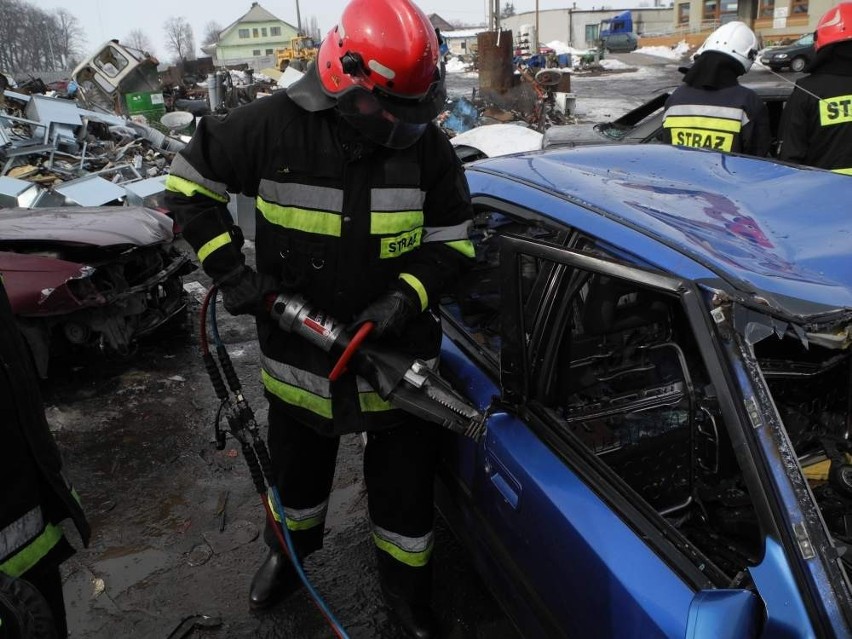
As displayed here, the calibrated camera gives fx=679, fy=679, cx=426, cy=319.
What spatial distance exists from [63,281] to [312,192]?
8.24ft

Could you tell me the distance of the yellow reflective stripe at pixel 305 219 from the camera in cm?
189

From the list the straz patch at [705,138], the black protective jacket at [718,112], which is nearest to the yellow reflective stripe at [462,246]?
the black protective jacket at [718,112]

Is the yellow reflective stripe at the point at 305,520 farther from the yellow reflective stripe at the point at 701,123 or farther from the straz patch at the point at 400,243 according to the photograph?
the yellow reflective stripe at the point at 701,123

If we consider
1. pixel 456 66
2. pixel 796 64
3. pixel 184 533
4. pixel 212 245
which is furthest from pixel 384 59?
pixel 456 66

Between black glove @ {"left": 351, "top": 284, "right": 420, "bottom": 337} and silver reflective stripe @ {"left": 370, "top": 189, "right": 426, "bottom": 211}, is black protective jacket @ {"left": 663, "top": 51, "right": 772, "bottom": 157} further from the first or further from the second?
black glove @ {"left": 351, "top": 284, "right": 420, "bottom": 337}

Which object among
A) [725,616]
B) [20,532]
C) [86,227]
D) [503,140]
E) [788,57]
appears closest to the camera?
[725,616]

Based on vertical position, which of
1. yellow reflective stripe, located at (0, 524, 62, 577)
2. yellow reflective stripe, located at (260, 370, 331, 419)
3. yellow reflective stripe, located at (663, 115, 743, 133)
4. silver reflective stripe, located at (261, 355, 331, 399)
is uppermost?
yellow reflective stripe, located at (663, 115, 743, 133)

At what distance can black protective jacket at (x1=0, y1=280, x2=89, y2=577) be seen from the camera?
4.55 ft

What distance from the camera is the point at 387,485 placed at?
2.16 m

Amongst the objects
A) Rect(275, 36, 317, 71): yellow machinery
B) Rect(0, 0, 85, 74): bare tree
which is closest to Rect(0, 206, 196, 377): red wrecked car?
Rect(275, 36, 317, 71): yellow machinery

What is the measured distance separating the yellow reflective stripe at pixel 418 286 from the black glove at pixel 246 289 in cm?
38

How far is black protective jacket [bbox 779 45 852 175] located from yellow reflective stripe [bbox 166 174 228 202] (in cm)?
303

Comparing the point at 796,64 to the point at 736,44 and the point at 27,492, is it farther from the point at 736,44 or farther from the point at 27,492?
the point at 27,492

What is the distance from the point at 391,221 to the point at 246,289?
458 mm
